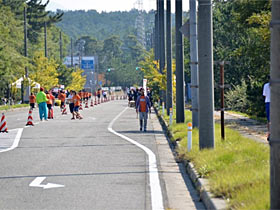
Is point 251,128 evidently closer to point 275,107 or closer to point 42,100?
point 42,100

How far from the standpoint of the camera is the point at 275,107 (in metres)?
7.47

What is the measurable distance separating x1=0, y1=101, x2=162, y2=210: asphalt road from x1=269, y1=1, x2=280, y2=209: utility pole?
2949mm

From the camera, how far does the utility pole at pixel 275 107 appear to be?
7397 millimetres

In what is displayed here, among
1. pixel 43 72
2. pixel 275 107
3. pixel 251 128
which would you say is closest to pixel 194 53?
pixel 251 128

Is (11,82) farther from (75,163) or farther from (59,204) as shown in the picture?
(59,204)

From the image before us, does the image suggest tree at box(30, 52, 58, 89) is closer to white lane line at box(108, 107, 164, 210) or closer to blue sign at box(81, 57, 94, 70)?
white lane line at box(108, 107, 164, 210)

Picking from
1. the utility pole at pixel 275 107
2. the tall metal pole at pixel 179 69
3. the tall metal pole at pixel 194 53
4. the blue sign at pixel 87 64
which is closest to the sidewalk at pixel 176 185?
the utility pole at pixel 275 107

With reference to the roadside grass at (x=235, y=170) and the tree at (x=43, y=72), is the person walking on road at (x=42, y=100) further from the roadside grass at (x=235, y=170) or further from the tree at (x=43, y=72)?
the tree at (x=43, y=72)

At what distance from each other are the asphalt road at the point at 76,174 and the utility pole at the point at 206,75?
154 cm

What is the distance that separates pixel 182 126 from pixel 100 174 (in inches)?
451

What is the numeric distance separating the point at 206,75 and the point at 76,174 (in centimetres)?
382

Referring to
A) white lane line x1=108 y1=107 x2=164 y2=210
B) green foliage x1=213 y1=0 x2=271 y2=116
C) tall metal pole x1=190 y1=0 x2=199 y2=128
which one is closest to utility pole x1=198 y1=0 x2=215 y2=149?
white lane line x1=108 y1=107 x2=164 y2=210

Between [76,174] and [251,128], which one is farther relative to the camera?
[251,128]

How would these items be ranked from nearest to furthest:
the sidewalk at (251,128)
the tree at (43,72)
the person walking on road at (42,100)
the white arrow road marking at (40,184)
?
1. the white arrow road marking at (40,184)
2. the sidewalk at (251,128)
3. the person walking on road at (42,100)
4. the tree at (43,72)
